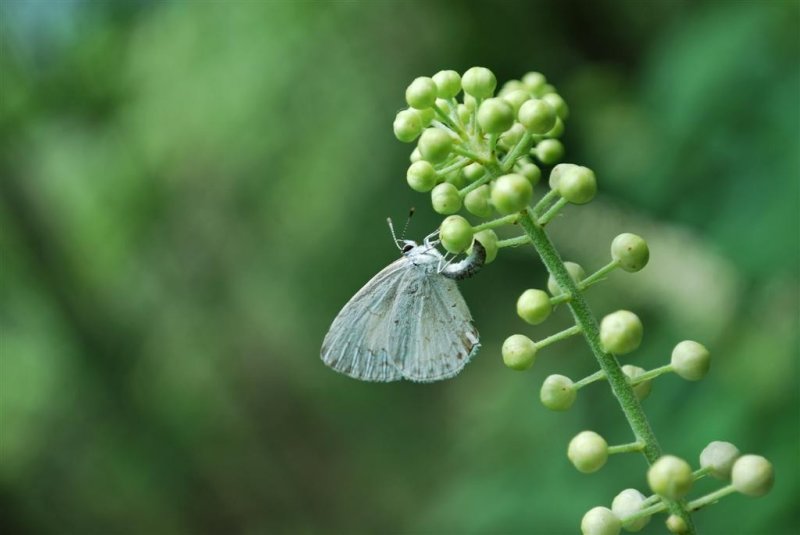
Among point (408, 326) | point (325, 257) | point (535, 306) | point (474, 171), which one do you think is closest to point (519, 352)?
point (535, 306)

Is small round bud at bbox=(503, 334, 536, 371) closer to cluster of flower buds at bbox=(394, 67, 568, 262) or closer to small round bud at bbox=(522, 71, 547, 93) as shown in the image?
cluster of flower buds at bbox=(394, 67, 568, 262)

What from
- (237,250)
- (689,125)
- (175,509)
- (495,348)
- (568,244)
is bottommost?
(568,244)

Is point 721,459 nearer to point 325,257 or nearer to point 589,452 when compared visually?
point 589,452

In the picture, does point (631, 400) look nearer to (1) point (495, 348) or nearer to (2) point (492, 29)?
(2) point (492, 29)

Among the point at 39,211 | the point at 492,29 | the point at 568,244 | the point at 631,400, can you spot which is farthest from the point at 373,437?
the point at 631,400

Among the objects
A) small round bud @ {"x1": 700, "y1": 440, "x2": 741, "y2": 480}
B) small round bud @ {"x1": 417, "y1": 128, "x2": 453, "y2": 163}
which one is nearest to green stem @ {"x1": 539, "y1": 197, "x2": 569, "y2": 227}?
small round bud @ {"x1": 417, "y1": 128, "x2": 453, "y2": 163}

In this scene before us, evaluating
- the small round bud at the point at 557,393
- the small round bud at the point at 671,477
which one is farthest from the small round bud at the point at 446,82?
the small round bud at the point at 671,477
